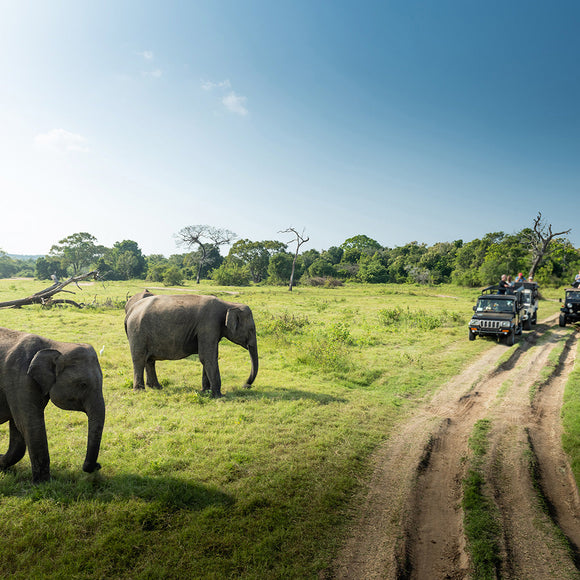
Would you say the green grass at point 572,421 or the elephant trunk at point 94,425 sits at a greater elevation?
the elephant trunk at point 94,425

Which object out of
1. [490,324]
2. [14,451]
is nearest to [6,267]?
[14,451]

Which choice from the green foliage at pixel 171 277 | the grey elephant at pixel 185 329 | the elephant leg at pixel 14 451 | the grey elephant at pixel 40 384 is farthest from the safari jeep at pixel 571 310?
the green foliage at pixel 171 277

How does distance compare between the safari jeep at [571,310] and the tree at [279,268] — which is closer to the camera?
the safari jeep at [571,310]

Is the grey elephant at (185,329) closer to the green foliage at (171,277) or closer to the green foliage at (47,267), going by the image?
the green foliage at (171,277)

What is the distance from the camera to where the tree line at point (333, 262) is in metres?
56.1

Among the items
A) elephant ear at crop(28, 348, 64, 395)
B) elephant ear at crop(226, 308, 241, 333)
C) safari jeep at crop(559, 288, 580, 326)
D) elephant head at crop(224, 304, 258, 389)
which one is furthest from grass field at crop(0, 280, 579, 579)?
safari jeep at crop(559, 288, 580, 326)

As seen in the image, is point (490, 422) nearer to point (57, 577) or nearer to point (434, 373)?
point (434, 373)

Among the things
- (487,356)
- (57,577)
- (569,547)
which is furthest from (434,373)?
(57,577)

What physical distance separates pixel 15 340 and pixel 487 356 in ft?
53.1

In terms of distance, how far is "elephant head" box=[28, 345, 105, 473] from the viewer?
16.5 feet

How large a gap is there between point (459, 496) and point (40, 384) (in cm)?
676

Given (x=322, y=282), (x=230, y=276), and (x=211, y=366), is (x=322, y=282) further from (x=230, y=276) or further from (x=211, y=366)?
(x=211, y=366)

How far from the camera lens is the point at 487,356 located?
15352 mm

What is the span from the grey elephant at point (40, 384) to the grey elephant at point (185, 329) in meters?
4.27
